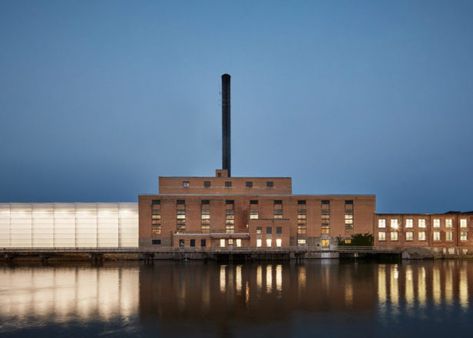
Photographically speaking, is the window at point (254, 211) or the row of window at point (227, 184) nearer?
the window at point (254, 211)

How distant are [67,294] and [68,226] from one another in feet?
149

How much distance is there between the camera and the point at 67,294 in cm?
4203

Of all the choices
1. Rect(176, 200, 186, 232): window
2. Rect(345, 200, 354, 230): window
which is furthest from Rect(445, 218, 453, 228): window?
Rect(176, 200, 186, 232): window

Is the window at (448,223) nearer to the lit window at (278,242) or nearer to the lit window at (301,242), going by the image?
the lit window at (301,242)

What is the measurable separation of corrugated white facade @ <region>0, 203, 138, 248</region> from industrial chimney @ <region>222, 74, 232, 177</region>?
21951 millimetres

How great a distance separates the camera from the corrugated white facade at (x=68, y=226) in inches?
3317

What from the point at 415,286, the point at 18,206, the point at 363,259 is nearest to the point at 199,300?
the point at 415,286

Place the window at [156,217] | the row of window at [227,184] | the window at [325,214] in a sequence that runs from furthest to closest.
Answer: the row of window at [227,184] < the window at [325,214] < the window at [156,217]

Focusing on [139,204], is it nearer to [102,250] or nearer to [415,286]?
[102,250]

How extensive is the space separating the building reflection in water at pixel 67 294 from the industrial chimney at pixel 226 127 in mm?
40381

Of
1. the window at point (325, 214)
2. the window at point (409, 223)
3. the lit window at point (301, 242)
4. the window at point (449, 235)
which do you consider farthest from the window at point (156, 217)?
the window at point (449, 235)

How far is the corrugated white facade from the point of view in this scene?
84.2 meters

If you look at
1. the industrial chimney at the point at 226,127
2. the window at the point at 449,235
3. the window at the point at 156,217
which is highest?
the industrial chimney at the point at 226,127

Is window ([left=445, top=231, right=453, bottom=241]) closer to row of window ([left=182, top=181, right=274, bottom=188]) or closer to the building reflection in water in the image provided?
→ row of window ([left=182, top=181, right=274, bottom=188])
